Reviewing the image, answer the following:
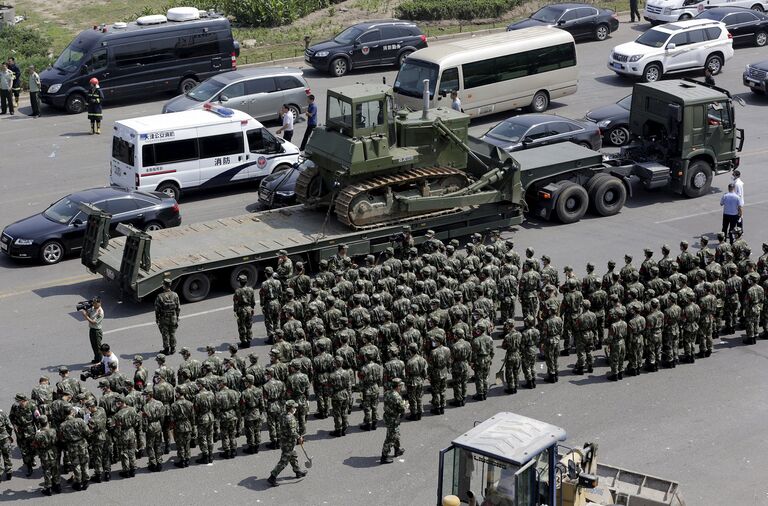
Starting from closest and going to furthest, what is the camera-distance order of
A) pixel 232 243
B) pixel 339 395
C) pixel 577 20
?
pixel 339 395 → pixel 232 243 → pixel 577 20

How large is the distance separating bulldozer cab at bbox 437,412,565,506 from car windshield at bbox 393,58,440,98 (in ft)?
64.2

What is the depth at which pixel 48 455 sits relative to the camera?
52.6 ft

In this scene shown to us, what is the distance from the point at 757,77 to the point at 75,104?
19.6 m

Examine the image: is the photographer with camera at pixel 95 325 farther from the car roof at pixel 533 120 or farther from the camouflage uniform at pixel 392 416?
the car roof at pixel 533 120

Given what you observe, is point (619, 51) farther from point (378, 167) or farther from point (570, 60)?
point (378, 167)


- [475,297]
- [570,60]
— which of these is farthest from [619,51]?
[475,297]

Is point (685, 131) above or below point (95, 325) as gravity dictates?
above

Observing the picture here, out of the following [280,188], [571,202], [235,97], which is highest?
[235,97]

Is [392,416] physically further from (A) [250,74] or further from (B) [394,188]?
(A) [250,74]

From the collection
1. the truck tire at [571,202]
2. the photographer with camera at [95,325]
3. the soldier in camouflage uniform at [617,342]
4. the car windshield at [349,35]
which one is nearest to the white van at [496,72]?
the car windshield at [349,35]

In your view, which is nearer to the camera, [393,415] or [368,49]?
[393,415]

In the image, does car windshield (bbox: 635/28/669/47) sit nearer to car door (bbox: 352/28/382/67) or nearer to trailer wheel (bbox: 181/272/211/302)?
car door (bbox: 352/28/382/67)

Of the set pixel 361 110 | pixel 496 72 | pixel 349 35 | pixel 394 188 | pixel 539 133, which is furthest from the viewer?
pixel 349 35

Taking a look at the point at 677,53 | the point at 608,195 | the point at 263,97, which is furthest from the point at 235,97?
the point at 677,53
